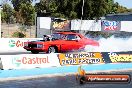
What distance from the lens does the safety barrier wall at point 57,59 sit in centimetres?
1889

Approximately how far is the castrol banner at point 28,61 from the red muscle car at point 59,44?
552cm

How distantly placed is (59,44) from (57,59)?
5.94m

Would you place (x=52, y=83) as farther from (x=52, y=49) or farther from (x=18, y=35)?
(x=18, y=35)

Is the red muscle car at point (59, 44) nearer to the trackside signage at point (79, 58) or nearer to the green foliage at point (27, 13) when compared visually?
the trackside signage at point (79, 58)

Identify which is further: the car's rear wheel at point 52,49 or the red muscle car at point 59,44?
the car's rear wheel at point 52,49

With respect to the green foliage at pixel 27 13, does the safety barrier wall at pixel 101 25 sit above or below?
below

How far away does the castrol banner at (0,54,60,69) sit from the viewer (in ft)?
61.4

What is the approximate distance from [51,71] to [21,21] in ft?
181

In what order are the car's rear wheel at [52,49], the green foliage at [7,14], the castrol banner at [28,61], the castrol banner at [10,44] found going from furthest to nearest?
the green foliage at [7,14], the castrol banner at [10,44], the car's rear wheel at [52,49], the castrol banner at [28,61]

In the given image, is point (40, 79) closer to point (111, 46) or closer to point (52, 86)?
point (52, 86)

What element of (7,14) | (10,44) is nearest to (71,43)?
(10,44)

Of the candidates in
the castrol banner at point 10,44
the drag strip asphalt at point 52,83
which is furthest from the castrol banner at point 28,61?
the castrol banner at point 10,44

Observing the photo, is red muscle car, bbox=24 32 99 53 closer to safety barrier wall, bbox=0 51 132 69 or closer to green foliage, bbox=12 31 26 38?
safety barrier wall, bbox=0 51 132 69

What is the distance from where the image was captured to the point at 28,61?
64.2 feet
